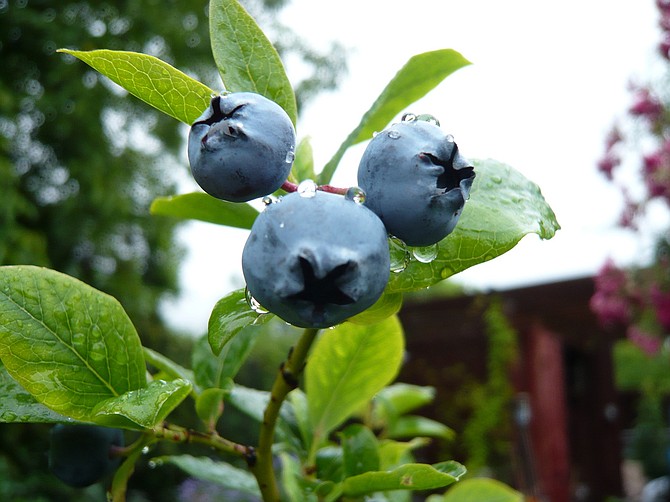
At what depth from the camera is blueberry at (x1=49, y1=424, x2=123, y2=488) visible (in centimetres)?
52

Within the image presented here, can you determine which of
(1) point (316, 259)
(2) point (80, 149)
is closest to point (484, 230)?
(1) point (316, 259)

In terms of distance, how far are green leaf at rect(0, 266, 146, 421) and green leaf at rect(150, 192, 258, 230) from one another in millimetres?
105

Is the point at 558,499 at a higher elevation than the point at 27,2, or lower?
lower

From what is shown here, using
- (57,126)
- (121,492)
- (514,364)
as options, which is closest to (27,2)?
(57,126)

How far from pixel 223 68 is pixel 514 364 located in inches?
181

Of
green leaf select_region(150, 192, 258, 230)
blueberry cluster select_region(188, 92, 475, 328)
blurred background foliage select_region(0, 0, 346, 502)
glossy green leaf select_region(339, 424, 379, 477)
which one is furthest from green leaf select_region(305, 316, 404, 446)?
blurred background foliage select_region(0, 0, 346, 502)

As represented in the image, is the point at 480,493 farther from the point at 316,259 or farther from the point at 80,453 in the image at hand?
the point at 316,259

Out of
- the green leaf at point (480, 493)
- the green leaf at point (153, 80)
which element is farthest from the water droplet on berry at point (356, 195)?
the green leaf at point (480, 493)

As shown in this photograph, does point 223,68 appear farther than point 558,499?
No

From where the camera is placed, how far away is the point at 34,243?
134 inches

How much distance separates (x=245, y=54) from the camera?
47 cm

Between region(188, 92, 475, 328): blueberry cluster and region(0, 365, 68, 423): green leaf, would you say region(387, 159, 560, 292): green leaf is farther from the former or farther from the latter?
region(0, 365, 68, 423): green leaf

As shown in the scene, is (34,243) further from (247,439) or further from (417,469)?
(417,469)

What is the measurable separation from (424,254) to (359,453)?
262mm
